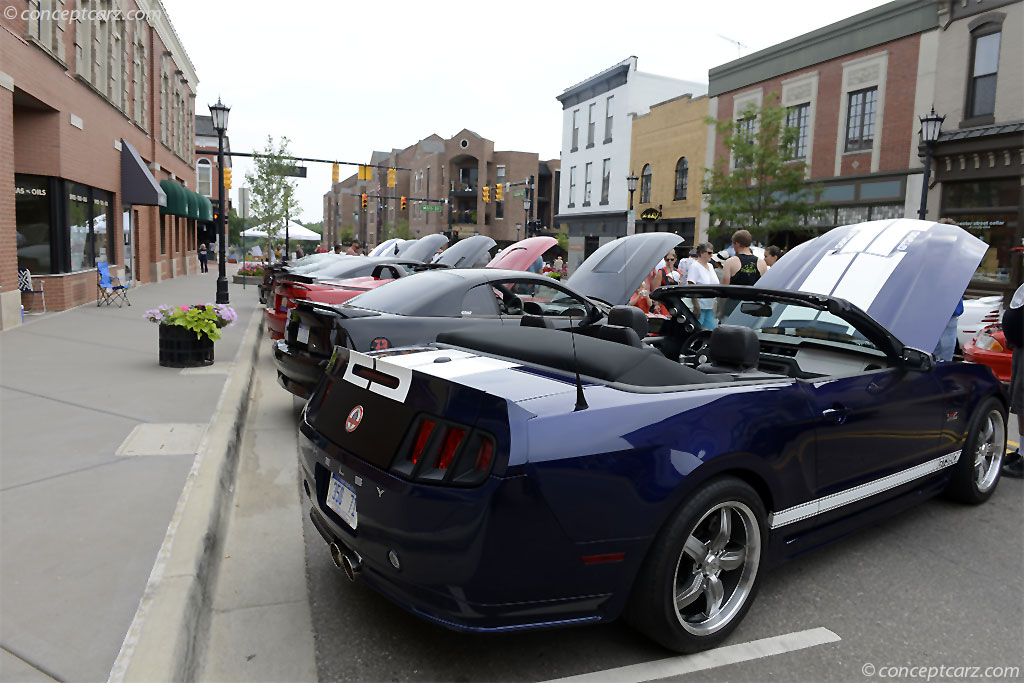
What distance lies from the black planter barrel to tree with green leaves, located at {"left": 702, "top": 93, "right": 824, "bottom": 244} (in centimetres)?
2052

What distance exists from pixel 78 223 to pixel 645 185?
2671 cm

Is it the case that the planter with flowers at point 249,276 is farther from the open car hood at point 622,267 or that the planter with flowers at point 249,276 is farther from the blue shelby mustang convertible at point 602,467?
the blue shelby mustang convertible at point 602,467

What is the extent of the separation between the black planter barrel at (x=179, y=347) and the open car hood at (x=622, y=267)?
4.80 metres

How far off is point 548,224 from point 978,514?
71958 mm

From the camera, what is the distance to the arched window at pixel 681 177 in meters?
33.2

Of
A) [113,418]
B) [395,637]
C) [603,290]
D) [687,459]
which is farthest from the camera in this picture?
[603,290]

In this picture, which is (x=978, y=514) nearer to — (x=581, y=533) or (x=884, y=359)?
(x=884, y=359)

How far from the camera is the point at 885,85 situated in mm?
22781

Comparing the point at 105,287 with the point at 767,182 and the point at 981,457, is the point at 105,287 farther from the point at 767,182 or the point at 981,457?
the point at 767,182

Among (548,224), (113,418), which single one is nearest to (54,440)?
(113,418)

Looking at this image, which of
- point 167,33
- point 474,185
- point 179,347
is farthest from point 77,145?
point 474,185

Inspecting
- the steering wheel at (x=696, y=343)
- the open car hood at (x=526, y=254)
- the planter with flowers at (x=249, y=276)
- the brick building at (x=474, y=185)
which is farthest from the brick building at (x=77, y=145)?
the brick building at (x=474, y=185)

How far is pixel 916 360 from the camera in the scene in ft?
13.5

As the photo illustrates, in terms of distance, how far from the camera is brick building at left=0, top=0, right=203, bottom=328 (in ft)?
41.4
